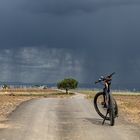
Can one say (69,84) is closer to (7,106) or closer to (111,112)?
(7,106)

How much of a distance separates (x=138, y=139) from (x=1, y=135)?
4.43 metres

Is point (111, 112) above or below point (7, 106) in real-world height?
below

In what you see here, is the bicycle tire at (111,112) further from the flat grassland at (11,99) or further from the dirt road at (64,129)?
the flat grassland at (11,99)

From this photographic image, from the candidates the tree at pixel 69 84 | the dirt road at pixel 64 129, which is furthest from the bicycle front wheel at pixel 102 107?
the tree at pixel 69 84

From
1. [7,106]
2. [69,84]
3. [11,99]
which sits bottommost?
[7,106]

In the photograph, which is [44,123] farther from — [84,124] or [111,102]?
[111,102]

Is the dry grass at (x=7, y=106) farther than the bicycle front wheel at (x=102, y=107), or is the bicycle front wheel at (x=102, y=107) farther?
the dry grass at (x=7, y=106)

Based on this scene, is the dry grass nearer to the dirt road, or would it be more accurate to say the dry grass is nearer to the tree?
the dirt road

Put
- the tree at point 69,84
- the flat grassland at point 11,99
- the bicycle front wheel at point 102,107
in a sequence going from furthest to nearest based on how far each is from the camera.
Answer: the tree at point 69,84
the flat grassland at point 11,99
the bicycle front wheel at point 102,107

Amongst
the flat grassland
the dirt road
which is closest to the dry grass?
the flat grassland

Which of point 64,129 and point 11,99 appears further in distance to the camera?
point 11,99

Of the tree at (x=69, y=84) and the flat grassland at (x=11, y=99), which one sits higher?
the tree at (x=69, y=84)

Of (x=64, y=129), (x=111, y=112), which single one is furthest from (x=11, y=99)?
(x=64, y=129)

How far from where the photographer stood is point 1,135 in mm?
15359
